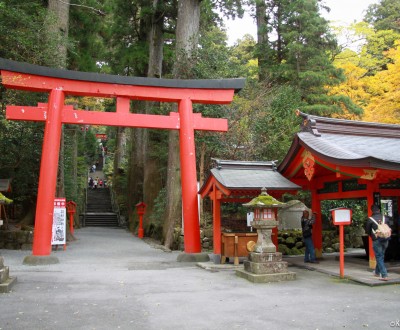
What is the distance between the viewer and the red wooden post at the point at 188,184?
11.7 meters

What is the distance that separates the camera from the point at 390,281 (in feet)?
26.0

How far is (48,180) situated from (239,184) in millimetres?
5411

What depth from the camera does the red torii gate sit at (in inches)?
428

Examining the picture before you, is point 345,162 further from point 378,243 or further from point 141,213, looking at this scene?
point 141,213

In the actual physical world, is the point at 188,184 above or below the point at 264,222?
above

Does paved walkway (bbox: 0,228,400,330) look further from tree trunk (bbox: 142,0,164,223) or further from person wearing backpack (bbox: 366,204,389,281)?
tree trunk (bbox: 142,0,164,223)

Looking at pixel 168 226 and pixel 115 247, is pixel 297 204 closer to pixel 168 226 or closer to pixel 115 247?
pixel 168 226

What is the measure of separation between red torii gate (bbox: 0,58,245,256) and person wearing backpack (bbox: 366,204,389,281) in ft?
17.0

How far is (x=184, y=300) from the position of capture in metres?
6.62

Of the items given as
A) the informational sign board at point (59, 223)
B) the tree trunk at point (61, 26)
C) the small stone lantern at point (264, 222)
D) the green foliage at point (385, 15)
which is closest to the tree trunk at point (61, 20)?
the tree trunk at point (61, 26)

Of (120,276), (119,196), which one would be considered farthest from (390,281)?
(119,196)

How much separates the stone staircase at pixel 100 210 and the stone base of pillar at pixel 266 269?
823 inches

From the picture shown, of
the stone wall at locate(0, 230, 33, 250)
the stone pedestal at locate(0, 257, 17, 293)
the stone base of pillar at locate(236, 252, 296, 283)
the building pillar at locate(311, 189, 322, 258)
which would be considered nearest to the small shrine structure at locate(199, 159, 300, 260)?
the building pillar at locate(311, 189, 322, 258)

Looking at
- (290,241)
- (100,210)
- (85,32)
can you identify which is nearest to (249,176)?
(290,241)
